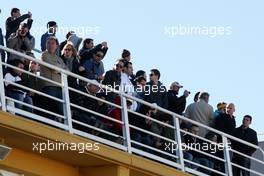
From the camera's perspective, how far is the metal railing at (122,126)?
13.7m

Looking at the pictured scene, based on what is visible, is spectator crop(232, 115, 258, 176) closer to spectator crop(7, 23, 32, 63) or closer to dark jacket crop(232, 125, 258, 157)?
dark jacket crop(232, 125, 258, 157)

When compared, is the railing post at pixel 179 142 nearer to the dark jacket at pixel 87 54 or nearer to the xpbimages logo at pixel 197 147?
the xpbimages logo at pixel 197 147

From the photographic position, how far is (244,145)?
59.5 ft

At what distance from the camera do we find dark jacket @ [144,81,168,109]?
16766 millimetres

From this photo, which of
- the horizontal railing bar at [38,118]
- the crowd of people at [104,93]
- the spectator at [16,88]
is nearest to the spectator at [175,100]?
Result: the crowd of people at [104,93]

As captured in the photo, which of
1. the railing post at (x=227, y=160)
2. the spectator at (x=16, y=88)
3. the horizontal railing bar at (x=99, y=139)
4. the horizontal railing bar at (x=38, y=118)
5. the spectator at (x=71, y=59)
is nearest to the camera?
the horizontal railing bar at (x=38, y=118)

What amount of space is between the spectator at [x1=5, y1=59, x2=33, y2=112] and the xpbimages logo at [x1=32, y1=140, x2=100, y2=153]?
1.84 feet

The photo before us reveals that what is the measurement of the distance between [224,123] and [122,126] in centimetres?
352

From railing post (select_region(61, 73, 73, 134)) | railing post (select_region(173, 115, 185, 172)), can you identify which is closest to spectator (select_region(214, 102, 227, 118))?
railing post (select_region(173, 115, 185, 172))

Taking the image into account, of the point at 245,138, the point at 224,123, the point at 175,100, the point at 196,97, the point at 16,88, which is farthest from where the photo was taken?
the point at 196,97

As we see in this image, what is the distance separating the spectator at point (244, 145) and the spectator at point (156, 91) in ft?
6.40

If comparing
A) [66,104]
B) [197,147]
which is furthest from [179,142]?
[66,104]

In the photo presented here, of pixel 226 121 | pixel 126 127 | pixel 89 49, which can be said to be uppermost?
pixel 89 49

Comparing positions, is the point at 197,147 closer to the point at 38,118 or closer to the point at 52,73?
the point at 52,73
